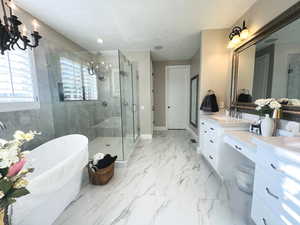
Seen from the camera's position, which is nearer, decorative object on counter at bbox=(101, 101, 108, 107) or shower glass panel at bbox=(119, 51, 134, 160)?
shower glass panel at bbox=(119, 51, 134, 160)

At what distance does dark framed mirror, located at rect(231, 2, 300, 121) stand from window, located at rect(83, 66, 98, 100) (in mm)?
3193

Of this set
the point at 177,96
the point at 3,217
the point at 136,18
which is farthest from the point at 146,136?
the point at 3,217

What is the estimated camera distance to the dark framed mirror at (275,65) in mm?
1344

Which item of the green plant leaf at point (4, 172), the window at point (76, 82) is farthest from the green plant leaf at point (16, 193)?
the window at point (76, 82)

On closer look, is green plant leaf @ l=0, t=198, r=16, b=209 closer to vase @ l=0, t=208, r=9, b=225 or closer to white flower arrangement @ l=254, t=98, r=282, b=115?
vase @ l=0, t=208, r=9, b=225

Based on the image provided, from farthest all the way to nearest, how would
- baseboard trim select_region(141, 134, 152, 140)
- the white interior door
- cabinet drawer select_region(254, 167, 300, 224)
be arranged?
the white interior door → baseboard trim select_region(141, 134, 152, 140) → cabinet drawer select_region(254, 167, 300, 224)

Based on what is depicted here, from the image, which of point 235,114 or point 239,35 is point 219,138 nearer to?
point 235,114

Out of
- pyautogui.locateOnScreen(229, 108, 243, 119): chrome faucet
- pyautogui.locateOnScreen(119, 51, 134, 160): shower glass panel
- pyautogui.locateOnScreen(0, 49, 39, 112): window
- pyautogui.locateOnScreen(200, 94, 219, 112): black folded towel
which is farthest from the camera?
pyautogui.locateOnScreen(119, 51, 134, 160): shower glass panel

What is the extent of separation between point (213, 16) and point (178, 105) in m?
3.12

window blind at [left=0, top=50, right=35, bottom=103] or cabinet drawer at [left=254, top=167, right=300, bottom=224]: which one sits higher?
window blind at [left=0, top=50, right=35, bottom=103]

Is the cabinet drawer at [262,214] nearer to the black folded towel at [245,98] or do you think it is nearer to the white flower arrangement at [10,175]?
the black folded towel at [245,98]

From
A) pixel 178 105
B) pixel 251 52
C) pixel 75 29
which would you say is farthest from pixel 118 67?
pixel 178 105

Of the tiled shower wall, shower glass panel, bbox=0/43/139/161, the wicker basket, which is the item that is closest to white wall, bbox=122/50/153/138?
shower glass panel, bbox=0/43/139/161

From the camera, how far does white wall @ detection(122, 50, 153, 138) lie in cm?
380
